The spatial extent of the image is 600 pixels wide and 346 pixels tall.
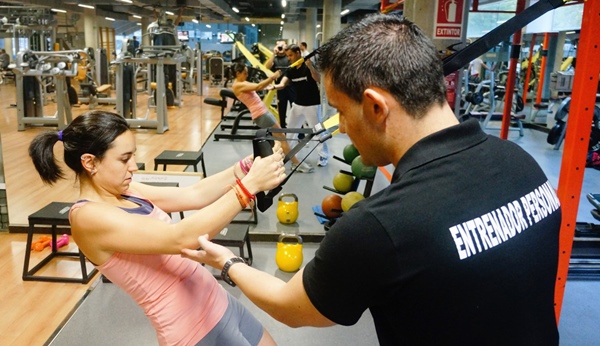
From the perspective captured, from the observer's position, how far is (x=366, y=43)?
31.8 inches

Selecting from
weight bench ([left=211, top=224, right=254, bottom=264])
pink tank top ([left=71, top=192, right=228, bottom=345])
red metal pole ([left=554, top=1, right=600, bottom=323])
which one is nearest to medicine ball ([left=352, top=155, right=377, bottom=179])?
weight bench ([left=211, top=224, right=254, bottom=264])

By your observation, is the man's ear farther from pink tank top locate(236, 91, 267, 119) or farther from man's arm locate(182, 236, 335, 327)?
pink tank top locate(236, 91, 267, 119)

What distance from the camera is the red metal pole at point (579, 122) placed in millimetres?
1928

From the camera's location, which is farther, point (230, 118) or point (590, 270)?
point (230, 118)

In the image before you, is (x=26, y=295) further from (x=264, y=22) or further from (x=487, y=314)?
(x=264, y=22)

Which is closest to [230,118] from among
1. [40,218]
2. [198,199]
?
[40,218]

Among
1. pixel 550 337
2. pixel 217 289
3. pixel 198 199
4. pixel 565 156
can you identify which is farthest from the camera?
pixel 565 156

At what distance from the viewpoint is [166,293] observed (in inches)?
57.2

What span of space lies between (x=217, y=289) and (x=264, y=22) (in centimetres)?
811

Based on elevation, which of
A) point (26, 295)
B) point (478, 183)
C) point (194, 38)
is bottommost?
point (26, 295)

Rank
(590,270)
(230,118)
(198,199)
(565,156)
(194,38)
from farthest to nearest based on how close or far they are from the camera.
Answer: (230,118)
(194,38)
(590,270)
(565,156)
(198,199)

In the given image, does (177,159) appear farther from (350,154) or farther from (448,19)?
(448,19)

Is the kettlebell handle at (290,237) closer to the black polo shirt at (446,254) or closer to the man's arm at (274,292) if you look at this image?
the man's arm at (274,292)

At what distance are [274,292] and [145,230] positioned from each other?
1.81ft
